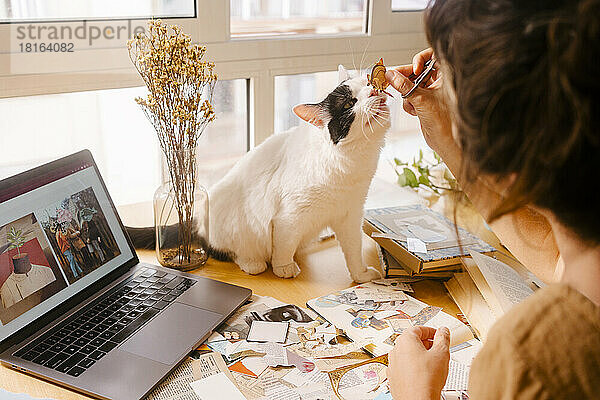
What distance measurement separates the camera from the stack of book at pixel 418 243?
1.27m

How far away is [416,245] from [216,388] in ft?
1.91

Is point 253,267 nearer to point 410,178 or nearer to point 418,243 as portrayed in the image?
point 418,243

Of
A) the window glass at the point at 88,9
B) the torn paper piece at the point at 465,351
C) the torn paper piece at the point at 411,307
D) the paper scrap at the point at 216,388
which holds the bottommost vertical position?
the paper scrap at the point at 216,388

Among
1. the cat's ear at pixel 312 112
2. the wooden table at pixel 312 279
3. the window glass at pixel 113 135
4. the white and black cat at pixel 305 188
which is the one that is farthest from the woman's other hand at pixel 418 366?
the window glass at pixel 113 135

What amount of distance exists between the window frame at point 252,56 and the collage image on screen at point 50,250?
39cm

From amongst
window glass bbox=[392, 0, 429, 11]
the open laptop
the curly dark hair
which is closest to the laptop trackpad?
the open laptop

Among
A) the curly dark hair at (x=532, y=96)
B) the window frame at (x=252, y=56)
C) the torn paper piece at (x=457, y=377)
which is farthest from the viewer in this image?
the window frame at (x=252, y=56)

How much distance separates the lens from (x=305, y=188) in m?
1.29

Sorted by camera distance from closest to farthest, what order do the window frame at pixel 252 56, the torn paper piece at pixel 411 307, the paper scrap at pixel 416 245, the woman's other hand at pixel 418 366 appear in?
1. the woman's other hand at pixel 418 366
2. the torn paper piece at pixel 411 307
3. the paper scrap at pixel 416 245
4. the window frame at pixel 252 56

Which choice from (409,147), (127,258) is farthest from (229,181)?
(409,147)

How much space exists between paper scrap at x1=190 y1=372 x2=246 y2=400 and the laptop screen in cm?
33

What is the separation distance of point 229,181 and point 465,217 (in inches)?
27.5

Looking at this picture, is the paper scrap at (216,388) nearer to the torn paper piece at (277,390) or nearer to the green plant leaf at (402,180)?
the torn paper piece at (277,390)

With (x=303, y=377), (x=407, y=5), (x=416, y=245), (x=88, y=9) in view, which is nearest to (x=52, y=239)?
(x=303, y=377)
